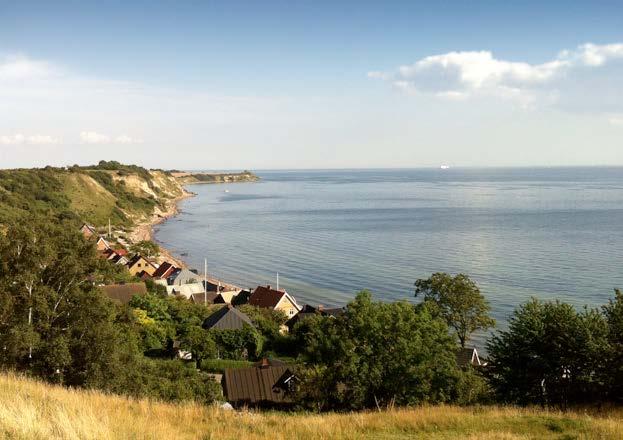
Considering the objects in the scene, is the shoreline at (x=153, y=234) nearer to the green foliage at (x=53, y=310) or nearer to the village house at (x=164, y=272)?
the village house at (x=164, y=272)

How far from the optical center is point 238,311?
3531cm

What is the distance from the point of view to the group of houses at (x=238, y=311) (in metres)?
22.2

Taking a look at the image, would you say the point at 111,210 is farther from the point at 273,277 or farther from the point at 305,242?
the point at 273,277

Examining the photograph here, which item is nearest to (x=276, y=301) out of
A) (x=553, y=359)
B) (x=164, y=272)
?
(x=164, y=272)

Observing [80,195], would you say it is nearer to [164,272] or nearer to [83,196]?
[83,196]

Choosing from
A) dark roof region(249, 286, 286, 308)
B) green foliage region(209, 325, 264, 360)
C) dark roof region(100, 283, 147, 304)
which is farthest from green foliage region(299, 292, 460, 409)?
dark roof region(249, 286, 286, 308)

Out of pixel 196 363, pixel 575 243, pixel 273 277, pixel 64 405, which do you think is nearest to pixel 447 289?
pixel 196 363

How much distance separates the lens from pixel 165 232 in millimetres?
99312

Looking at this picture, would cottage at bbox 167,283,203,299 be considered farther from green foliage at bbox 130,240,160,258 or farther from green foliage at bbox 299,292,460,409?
green foliage at bbox 299,292,460,409

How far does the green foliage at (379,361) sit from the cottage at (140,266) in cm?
4136

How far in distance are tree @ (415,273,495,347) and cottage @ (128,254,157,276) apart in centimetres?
3550

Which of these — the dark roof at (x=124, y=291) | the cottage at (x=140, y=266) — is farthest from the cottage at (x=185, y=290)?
the dark roof at (x=124, y=291)

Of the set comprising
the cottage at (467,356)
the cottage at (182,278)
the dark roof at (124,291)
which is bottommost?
the cottage at (467,356)

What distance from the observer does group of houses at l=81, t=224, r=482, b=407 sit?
22.2 m
